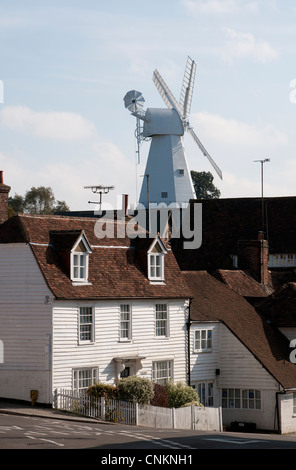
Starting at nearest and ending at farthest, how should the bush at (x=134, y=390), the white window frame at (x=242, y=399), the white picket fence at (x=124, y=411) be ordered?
the white picket fence at (x=124, y=411) < the bush at (x=134, y=390) < the white window frame at (x=242, y=399)

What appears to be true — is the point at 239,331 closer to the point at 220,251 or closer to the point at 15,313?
the point at 15,313

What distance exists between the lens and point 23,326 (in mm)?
46312

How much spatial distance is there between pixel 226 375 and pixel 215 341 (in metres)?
2.02

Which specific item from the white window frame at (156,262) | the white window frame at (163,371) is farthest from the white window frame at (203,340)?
the white window frame at (156,262)

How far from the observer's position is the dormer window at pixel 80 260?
47.9 meters

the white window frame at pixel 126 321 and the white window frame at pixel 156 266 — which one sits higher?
the white window frame at pixel 156 266

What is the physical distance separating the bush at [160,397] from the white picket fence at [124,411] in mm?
2699

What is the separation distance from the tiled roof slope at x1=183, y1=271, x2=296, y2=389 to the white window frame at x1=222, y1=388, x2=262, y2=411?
1740 millimetres

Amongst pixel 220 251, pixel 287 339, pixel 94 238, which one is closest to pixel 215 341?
pixel 287 339

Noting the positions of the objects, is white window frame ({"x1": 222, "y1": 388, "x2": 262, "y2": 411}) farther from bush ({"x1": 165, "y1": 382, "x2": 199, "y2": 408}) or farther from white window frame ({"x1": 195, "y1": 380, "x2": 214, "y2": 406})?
bush ({"x1": 165, "y1": 382, "x2": 199, "y2": 408})

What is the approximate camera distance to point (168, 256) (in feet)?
183

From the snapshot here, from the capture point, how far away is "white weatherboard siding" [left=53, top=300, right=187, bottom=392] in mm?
46156

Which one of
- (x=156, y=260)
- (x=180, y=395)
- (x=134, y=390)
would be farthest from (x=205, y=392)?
(x=134, y=390)

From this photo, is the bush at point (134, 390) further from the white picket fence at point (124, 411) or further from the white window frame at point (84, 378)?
the white window frame at point (84, 378)
